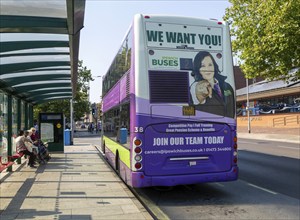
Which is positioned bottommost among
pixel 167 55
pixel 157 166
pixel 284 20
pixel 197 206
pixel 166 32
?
pixel 197 206

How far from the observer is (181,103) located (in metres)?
7.88

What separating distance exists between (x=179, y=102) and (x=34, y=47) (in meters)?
3.27

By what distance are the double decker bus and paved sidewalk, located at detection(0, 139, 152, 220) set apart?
0.74m

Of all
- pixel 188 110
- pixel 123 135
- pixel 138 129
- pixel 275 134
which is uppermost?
pixel 188 110

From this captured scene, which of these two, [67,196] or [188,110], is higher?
[188,110]

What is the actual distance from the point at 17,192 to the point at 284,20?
12.0 meters

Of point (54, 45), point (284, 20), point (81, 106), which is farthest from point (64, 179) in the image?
point (81, 106)

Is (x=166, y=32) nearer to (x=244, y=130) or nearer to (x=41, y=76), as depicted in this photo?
(x=41, y=76)

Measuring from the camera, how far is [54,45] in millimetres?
7984

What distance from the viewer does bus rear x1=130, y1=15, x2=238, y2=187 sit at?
760cm

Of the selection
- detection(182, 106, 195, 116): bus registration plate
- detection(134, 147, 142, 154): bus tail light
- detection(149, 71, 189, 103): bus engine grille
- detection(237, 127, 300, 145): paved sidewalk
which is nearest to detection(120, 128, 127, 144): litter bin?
detection(134, 147, 142, 154): bus tail light

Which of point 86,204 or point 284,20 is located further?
point 284,20

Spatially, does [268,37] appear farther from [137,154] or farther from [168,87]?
[137,154]

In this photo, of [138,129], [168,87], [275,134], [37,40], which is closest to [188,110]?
[168,87]
